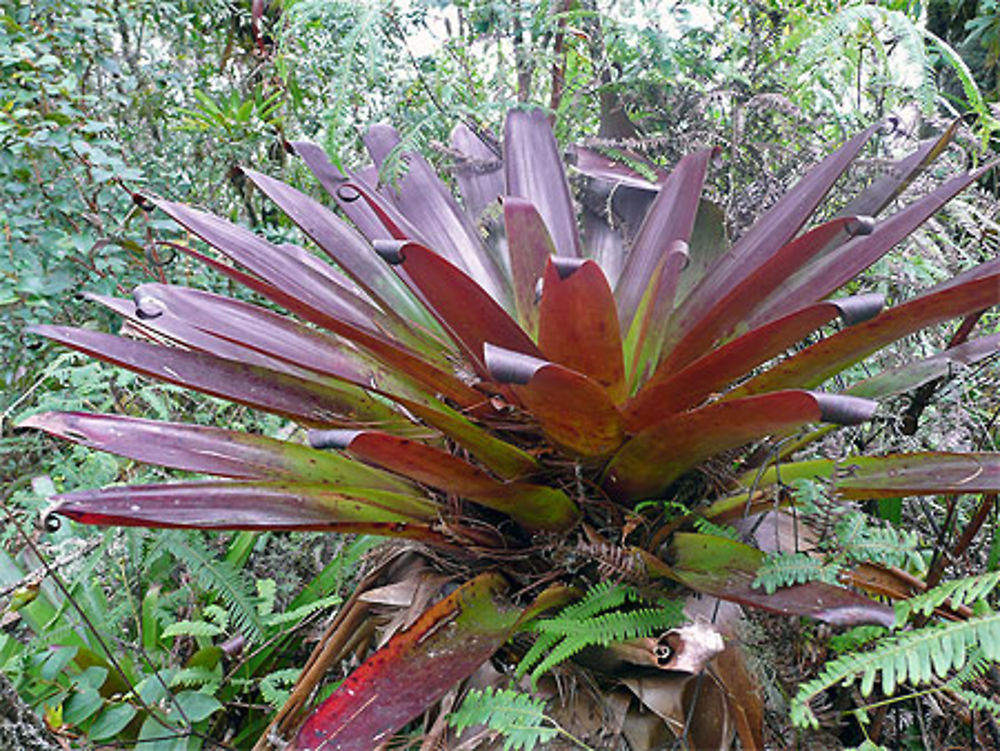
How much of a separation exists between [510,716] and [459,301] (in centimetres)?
51

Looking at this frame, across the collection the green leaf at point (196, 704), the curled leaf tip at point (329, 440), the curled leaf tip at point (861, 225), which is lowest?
the green leaf at point (196, 704)

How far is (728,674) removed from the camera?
2.80ft

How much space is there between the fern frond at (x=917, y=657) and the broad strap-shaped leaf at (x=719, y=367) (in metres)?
0.34

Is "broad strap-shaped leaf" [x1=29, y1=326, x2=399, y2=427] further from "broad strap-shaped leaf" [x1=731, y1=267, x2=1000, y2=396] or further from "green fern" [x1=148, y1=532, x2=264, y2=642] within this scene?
"broad strap-shaped leaf" [x1=731, y1=267, x2=1000, y2=396]

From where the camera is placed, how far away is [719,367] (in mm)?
920

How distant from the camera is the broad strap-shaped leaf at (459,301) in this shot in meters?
0.90

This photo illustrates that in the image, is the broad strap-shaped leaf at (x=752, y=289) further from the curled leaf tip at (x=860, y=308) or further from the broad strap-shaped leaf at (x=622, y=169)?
the broad strap-shaped leaf at (x=622, y=169)

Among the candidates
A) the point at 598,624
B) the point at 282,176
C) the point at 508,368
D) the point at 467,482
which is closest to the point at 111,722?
the point at 467,482

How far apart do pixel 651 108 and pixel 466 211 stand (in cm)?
47

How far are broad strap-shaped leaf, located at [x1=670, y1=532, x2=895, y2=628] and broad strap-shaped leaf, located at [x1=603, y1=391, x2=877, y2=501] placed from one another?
0.30ft

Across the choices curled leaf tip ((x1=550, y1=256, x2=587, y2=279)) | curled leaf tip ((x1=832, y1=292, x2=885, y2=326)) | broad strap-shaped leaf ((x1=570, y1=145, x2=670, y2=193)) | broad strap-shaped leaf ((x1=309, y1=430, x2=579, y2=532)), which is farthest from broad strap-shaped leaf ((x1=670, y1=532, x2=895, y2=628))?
broad strap-shaped leaf ((x1=570, y1=145, x2=670, y2=193))

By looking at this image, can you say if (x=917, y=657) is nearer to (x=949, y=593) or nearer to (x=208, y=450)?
(x=949, y=593)

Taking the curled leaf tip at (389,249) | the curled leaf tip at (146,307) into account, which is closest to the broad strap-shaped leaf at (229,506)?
the curled leaf tip at (146,307)

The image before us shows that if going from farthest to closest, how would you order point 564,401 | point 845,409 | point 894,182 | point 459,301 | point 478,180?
point 478,180 < point 894,182 < point 459,301 < point 564,401 < point 845,409
